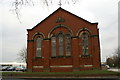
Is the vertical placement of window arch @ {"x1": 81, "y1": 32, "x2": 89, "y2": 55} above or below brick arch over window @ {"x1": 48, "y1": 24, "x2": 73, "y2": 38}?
below

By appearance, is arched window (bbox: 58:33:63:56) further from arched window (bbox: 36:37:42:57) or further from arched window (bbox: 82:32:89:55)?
arched window (bbox: 82:32:89:55)

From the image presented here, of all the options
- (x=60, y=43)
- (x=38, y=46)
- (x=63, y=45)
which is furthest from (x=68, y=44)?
(x=38, y=46)

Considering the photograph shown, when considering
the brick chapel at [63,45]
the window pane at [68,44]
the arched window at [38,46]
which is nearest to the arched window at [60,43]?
the brick chapel at [63,45]

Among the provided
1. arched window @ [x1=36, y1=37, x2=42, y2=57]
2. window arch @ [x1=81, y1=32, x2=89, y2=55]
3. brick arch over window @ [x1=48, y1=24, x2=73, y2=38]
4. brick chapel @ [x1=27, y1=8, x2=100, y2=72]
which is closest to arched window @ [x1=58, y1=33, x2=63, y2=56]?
brick chapel @ [x1=27, y1=8, x2=100, y2=72]

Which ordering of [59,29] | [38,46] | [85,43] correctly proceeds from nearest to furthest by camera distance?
1. [85,43]
2. [59,29]
3. [38,46]

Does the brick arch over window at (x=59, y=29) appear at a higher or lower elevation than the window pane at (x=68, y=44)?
higher

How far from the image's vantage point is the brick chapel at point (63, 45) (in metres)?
29.3

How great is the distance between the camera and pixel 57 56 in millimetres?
30125

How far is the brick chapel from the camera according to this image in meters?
29.3

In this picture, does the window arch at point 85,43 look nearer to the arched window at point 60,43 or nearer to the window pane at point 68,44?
the window pane at point 68,44

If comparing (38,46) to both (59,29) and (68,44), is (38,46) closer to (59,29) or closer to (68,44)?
(59,29)

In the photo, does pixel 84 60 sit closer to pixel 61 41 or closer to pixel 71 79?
pixel 61 41

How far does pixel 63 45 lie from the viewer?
1196 inches

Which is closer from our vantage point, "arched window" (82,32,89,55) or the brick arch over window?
"arched window" (82,32,89,55)
